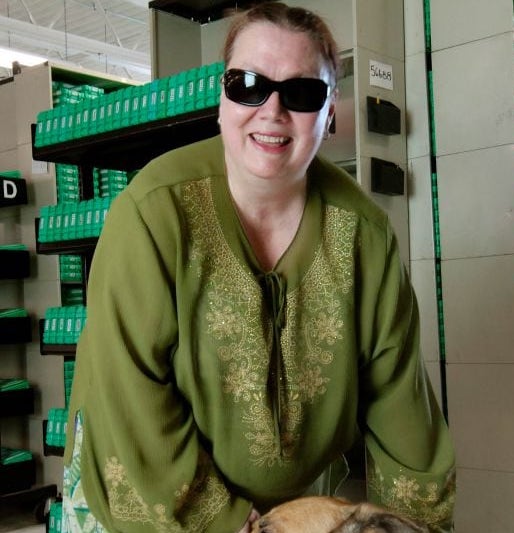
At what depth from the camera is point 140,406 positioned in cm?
146

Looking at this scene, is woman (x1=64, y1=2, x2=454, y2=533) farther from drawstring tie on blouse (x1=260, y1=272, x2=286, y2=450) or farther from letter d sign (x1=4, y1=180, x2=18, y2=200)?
letter d sign (x1=4, y1=180, x2=18, y2=200)

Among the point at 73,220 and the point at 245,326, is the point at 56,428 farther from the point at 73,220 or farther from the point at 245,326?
the point at 245,326

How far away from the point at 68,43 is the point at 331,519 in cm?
1045

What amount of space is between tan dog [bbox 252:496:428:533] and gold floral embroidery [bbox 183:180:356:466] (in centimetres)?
21

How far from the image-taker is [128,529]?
1.51 m

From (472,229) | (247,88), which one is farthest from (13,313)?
(247,88)

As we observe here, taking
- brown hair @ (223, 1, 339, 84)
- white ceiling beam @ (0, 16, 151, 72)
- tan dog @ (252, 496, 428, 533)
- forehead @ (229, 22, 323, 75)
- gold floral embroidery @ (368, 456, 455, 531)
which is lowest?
gold floral embroidery @ (368, 456, 455, 531)

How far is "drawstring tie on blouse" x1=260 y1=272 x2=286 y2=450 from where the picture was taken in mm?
1546

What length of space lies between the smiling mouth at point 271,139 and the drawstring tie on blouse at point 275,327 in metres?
0.27

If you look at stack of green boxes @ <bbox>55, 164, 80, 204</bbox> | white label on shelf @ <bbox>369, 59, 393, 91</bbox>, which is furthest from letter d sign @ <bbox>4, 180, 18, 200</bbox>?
white label on shelf @ <bbox>369, 59, 393, 91</bbox>

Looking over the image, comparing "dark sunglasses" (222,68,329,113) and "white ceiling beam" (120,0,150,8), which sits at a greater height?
"white ceiling beam" (120,0,150,8)

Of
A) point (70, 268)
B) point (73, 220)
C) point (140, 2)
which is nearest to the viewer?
point (73, 220)

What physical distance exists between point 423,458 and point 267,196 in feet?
2.09

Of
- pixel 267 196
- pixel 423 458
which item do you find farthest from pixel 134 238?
pixel 423 458
